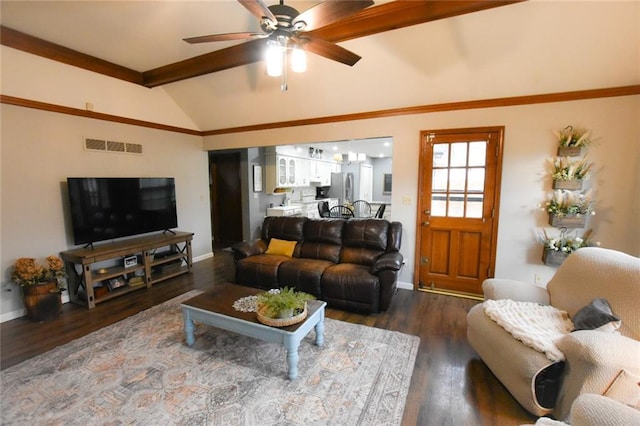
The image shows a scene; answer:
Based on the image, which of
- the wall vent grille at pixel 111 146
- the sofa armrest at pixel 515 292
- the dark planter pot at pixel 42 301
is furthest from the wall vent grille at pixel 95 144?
the sofa armrest at pixel 515 292

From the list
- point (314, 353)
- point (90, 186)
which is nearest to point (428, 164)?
point (314, 353)

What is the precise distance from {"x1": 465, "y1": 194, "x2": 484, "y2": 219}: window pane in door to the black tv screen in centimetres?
429

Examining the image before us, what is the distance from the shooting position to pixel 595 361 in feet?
4.77

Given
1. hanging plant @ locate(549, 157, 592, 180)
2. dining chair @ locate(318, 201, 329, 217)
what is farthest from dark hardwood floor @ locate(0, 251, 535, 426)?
dining chair @ locate(318, 201, 329, 217)

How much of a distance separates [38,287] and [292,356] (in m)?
2.93

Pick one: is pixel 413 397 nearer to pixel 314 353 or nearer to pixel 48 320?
pixel 314 353

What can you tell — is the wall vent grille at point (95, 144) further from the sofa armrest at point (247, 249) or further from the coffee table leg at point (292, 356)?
the coffee table leg at point (292, 356)

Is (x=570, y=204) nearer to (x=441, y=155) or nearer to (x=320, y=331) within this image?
(x=441, y=155)

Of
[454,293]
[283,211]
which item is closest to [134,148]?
[283,211]

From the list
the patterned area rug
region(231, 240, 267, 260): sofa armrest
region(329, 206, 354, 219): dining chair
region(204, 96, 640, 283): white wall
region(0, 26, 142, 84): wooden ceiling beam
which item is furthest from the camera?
region(329, 206, 354, 219): dining chair

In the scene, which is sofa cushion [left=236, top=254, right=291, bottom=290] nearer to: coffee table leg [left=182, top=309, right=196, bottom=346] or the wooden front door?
coffee table leg [left=182, top=309, right=196, bottom=346]

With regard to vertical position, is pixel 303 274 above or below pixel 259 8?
below

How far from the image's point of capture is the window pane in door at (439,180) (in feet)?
12.0

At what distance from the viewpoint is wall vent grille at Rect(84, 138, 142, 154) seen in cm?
365
